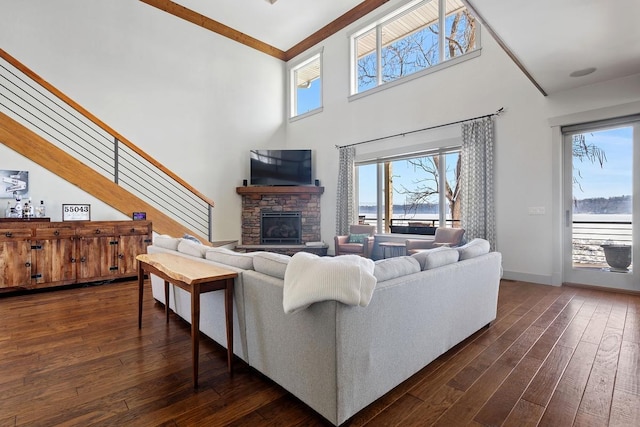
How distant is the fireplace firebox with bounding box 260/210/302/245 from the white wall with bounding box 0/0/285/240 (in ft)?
2.10

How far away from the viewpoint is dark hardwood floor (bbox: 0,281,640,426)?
1563 millimetres

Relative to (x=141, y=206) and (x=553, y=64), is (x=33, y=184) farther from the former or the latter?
(x=553, y=64)

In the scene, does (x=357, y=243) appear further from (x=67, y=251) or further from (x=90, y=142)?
(x=90, y=142)

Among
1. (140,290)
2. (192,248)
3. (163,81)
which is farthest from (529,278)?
(163,81)

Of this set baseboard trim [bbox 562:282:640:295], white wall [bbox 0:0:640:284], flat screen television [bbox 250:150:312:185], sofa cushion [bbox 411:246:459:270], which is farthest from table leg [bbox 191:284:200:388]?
flat screen television [bbox 250:150:312:185]

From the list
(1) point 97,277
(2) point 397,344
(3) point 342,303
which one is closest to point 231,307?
(3) point 342,303

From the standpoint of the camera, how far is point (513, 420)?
1.54m

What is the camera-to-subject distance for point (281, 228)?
7332 mm

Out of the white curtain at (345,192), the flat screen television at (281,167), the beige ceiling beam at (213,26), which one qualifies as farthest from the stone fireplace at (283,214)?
the beige ceiling beam at (213,26)

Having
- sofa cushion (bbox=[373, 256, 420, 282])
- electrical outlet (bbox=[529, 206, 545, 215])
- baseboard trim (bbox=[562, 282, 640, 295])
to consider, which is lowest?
baseboard trim (bbox=[562, 282, 640, 295])

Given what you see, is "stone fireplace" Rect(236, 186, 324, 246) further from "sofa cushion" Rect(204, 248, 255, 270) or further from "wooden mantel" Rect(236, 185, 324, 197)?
"sofa cushion" Rect(204, 248, 255, 270)

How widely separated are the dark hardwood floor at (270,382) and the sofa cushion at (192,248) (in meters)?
0.66

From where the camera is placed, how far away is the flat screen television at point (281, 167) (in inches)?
287

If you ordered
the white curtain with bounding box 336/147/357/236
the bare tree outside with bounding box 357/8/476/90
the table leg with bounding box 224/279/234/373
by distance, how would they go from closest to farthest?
1. the table leg with bounding box 224/279/234/373
2. the bare tree outside with bounding box 357/8/476/90
3. the white curtain with bounding box 336/147/357/236
